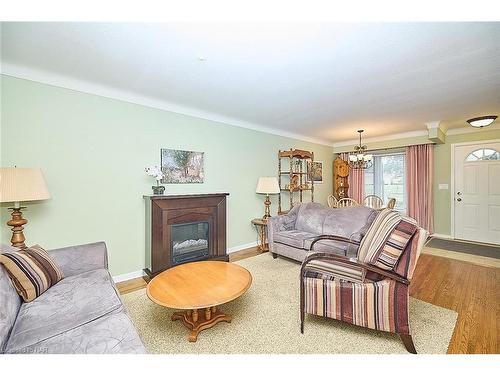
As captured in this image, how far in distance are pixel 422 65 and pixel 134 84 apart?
3.04 meters

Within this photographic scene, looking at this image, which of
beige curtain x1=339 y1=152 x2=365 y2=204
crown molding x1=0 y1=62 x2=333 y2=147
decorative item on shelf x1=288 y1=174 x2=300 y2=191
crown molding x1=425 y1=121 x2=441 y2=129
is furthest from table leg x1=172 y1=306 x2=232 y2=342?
beige curtain x1=339 y1=152 x2=365 y2=204

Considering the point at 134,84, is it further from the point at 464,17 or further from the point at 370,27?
the point at 464,17

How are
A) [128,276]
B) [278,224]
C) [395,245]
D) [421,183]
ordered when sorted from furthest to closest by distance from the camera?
[421,183] → [278,224] → [128,276] → [395,245]

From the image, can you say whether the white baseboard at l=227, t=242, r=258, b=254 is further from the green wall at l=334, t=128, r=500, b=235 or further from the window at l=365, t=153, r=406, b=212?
the green wall at l=334, t=128, r=500, b=235

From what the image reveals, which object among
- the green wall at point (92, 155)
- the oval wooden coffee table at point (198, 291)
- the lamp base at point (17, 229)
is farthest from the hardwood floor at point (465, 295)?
the lamp base at point (17, 229)

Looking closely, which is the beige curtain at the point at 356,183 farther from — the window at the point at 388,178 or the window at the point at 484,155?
the window at the point at 484,155

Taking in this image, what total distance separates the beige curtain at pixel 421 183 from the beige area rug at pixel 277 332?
3.53 metres

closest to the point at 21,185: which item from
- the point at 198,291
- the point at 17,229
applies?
the point at 17,229

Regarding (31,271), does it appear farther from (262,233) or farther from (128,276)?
(262,233)

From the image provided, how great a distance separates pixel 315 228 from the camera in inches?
142

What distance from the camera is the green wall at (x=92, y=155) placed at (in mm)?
2293

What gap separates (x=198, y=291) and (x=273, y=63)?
213cm

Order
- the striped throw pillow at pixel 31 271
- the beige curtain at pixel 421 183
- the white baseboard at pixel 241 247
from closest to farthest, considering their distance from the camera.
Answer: the striped throw pillow at pixel 31 271, the white baseboard at pixel 241 247, the beige curtain at pixel 421 183
